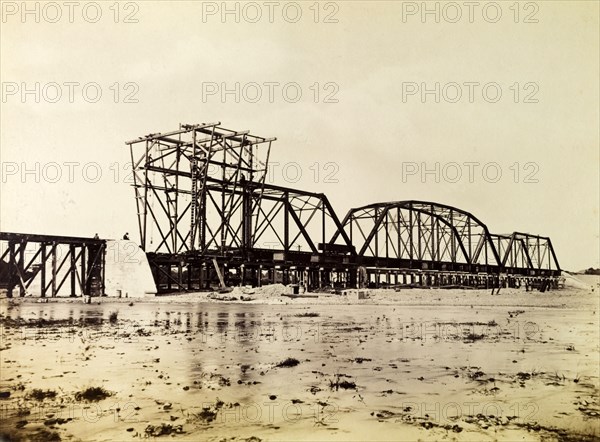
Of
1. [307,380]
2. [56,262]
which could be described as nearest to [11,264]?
[56,262]

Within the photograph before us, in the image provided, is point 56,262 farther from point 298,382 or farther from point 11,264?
point 298,382

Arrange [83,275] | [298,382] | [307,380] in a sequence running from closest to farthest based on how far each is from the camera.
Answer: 1. [298,382]
2. [307,380]
3. [83,275]

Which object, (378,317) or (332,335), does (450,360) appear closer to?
(332,335)

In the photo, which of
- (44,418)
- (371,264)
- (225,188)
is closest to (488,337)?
(44,418)

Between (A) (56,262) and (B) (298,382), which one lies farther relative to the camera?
(A) (56,262)

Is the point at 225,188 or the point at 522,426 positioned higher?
the point at 225,188

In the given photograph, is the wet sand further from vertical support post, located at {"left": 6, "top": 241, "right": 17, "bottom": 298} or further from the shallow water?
vertical support post, located at {"left": 6, "top": 241, "right": 17, "bottom": 298}

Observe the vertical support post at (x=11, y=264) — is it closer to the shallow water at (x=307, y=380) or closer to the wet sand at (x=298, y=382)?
the wet sand at (x=298, y=382)

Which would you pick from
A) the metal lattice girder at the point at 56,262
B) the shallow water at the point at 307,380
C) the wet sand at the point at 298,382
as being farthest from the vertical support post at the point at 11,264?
the shallow water at the point at 307,380
